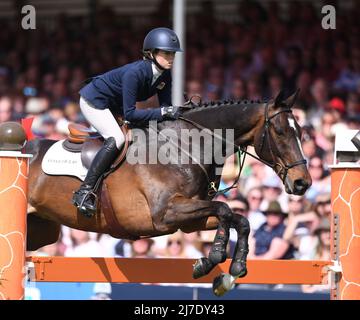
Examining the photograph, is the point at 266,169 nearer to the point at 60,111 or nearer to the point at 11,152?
the point at 60,111

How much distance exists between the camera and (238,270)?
6.03 metres

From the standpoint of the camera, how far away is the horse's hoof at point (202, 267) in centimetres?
609

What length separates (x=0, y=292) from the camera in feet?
19.2

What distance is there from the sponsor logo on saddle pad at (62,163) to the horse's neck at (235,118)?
0.88 meters

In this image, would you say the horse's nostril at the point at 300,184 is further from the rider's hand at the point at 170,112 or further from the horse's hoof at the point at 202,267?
the rider's hand at the point at 170,112

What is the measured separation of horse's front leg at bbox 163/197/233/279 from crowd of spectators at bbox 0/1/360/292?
1732 millimetres

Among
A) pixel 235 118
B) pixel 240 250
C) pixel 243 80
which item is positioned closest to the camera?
pixel 240 250

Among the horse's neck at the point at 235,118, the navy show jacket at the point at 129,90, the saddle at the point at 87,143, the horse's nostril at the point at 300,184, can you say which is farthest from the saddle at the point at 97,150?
the horse's nostril at the point at 300,184

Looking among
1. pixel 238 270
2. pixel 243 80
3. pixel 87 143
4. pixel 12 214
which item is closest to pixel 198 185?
pixel 238 270

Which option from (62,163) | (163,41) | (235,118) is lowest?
(62,163)

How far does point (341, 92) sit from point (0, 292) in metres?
6.31

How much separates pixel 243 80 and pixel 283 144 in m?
5.29

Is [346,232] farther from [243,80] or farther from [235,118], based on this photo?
[243,80]
